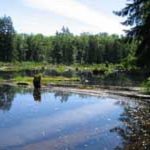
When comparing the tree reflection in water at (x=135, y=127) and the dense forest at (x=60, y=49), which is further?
the dense forest at (x=60, y=49)

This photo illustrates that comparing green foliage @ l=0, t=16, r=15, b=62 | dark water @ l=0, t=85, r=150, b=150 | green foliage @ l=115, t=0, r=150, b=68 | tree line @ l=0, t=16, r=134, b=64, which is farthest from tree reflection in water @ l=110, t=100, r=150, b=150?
tree line @ l=0, t=16, r=134, b=64

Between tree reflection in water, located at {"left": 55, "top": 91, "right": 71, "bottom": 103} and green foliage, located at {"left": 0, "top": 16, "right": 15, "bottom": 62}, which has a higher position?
green foliage, located at {"left": 0, "top": 16, "right": 15, "bottom": 62}

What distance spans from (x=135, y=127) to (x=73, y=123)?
4337 mm

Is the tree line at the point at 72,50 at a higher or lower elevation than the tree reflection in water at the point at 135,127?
higher

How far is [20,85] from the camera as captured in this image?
53.5 m

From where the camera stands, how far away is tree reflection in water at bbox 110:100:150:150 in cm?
1869

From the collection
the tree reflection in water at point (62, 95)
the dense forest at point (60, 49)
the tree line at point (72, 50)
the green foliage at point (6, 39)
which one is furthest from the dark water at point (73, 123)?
the tree line at point (72, 50)

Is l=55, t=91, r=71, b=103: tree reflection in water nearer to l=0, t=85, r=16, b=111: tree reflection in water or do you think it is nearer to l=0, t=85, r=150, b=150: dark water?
l=0, t=85, r=150, b=150: dark water

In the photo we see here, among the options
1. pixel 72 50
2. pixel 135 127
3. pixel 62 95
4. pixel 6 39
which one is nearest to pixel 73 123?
pixel 135 127

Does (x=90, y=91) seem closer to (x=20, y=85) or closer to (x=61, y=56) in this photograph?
(x=20, y=85)

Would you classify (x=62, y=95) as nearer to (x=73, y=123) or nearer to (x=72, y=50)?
(x=73, y=123)

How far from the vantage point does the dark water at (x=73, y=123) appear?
63.2 ft

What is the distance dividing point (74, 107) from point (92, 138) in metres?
13.1

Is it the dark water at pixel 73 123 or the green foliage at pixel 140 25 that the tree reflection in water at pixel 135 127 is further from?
the green foliage at pixel 140 25
